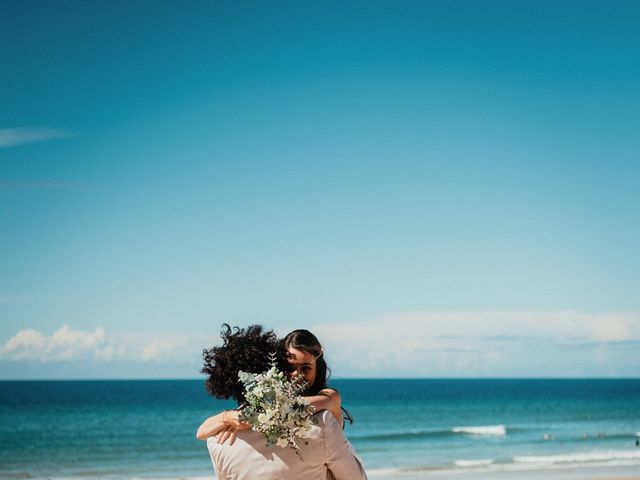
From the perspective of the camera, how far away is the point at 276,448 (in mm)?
3809

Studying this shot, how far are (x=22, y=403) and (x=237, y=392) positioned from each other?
189 ft

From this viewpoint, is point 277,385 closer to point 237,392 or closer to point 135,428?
point 237,392

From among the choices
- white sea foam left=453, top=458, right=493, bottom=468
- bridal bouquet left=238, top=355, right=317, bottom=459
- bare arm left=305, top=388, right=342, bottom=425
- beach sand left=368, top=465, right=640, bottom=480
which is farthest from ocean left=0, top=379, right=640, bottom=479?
bridal bouquet left=238, top=355, right=317, bottom=459

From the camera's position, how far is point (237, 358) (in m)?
3.91

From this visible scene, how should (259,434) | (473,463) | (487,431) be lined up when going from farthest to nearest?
(487,431) < (473,463) < (259,434)

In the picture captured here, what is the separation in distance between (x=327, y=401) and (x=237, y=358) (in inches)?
21.9

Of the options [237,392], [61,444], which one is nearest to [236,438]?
[237,392]

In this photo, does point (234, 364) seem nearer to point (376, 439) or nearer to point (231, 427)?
point (231, 427)

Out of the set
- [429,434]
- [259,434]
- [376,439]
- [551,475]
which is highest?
[259,434]

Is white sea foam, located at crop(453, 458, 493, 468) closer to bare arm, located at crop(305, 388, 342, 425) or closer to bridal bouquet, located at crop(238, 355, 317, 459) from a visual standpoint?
bare arm, located at crop(305, 388, 342, 425)

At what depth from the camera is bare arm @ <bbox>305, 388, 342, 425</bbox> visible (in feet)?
13.6

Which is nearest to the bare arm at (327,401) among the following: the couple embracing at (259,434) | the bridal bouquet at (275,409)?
the couple embracing at (259,434)

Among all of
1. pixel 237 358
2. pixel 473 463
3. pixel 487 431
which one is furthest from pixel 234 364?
pixel 487 431

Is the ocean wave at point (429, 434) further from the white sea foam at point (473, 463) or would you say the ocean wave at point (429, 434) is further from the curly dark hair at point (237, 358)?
the curly dark hair at point (237, 358)
